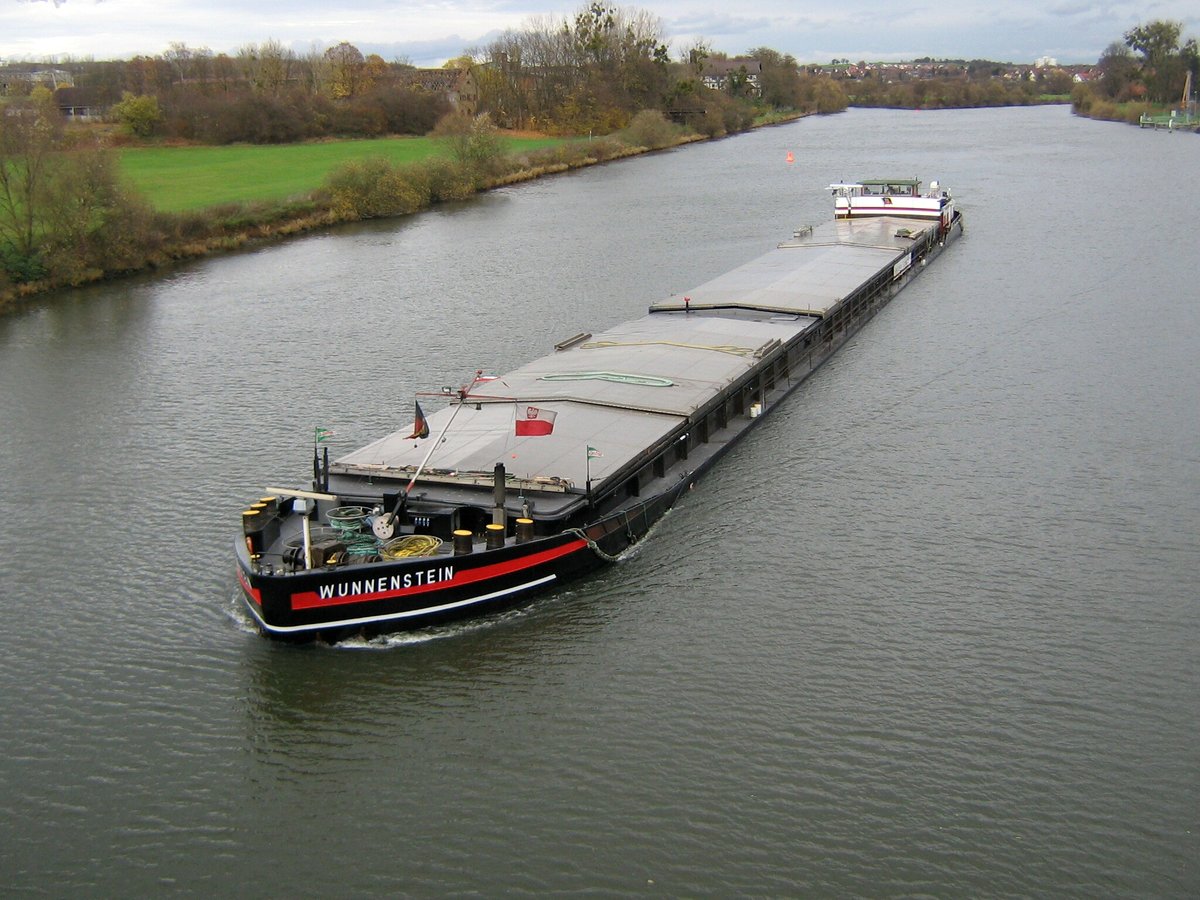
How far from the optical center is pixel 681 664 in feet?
55.3

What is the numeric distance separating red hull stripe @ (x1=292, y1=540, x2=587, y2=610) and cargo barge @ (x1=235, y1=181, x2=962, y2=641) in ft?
0.07

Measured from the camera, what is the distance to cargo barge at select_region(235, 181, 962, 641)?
1712 centimetres

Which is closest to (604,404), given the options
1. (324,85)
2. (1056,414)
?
(1056,414)

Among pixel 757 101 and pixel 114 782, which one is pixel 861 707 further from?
pixel 757 101

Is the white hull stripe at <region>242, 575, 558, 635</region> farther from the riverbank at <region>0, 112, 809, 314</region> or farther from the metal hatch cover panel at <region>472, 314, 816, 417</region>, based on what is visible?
the riverbank at <region>0, 112, 809, 314</region>

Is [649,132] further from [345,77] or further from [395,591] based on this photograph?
[395,591]

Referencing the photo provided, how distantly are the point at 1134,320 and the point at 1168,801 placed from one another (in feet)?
85.7

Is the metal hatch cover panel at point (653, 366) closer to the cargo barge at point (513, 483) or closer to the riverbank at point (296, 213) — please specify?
the cargo barge at point (513, 483)

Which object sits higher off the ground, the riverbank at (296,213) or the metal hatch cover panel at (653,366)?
the riverbank at (296,213)

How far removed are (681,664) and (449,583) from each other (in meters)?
3.67

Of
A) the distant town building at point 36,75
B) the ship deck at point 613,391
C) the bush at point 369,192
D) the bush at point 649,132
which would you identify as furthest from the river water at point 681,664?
the distant town building at point 36,75

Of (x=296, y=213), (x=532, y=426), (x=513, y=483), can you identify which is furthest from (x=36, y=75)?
(x=532, y=426)

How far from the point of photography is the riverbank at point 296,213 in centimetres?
4834

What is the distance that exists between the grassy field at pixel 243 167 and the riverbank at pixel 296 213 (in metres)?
2.03
